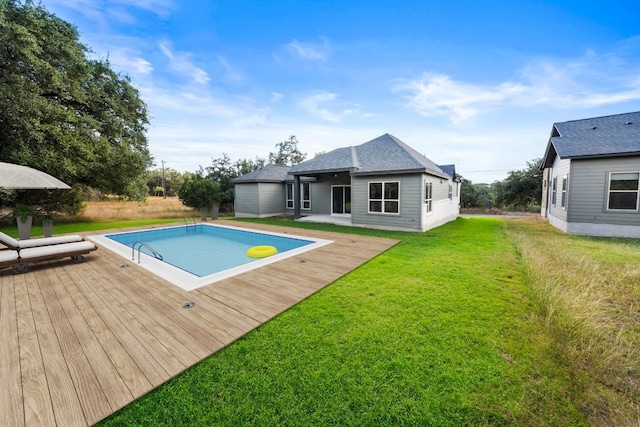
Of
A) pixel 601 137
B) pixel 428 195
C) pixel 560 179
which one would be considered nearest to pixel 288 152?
pixel 428 195

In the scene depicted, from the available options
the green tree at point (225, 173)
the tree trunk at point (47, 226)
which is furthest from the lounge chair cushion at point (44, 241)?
the green tree at point (225, 173)

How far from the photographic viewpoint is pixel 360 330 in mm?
3117

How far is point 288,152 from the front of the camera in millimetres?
35062

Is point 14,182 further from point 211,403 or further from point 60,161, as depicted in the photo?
point 60,161

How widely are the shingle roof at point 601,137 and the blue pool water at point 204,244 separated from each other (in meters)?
11.0

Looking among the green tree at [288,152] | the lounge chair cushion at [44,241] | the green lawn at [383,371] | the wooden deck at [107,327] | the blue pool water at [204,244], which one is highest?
the green tree at [288,152]

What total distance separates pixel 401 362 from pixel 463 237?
850 cm

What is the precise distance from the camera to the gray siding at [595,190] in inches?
356

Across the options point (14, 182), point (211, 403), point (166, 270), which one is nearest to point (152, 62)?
point (14, 182)

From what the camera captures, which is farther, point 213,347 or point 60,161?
point 60,161

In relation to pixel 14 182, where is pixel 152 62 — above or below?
above

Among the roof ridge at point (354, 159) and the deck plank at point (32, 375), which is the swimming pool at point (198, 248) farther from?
the roof ridge at point (354, 159)

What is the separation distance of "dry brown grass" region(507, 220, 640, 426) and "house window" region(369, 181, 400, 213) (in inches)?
218

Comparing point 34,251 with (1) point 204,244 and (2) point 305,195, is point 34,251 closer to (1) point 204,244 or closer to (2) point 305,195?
(1) point 204,244
